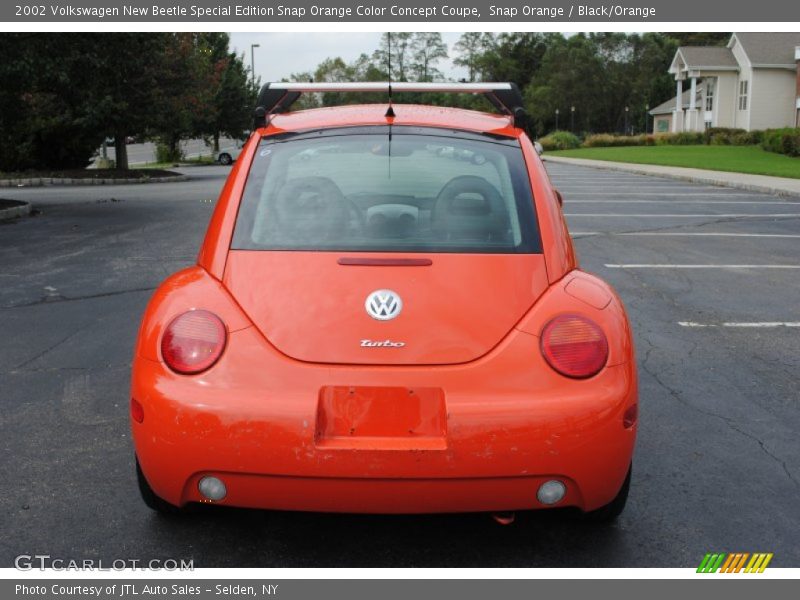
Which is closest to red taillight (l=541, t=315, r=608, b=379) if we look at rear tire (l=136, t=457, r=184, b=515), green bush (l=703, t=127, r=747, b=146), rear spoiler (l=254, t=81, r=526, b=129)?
rear spoiler (l=254, t=81, r=526, b=129)

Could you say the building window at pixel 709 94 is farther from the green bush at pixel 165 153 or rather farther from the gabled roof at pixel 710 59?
the green bush at pixel 165 153

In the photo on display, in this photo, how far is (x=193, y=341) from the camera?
10.2 feet

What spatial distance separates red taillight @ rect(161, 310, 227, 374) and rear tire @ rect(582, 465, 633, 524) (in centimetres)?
150

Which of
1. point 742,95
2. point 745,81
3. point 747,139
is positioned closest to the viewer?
point 747,139

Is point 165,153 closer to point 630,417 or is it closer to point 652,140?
point 652,140

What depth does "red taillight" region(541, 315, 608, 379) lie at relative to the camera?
3.03 m

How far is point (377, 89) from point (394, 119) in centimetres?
15

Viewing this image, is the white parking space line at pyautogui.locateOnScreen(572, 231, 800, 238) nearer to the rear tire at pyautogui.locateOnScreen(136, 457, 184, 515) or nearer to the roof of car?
the roof of car

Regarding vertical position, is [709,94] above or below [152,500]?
above

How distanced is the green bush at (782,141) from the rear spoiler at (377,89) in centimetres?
3917

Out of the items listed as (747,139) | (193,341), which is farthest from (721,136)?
(193,341)

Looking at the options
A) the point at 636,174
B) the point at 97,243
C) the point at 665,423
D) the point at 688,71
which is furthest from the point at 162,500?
the point at 688,71

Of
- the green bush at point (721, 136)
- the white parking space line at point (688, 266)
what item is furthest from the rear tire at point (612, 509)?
the green bush at point (721, 136)

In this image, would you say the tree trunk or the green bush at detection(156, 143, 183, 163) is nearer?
the tree trunk
